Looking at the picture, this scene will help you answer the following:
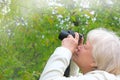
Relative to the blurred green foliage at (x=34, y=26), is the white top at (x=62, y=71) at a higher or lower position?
higher

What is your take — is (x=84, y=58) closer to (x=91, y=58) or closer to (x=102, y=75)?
(x=91, y=58)

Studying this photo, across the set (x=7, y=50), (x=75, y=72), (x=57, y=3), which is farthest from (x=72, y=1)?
(x=75, y=72)

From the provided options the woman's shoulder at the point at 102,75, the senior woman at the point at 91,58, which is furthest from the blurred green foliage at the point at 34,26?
the woman's shoulder at the point at 102,75

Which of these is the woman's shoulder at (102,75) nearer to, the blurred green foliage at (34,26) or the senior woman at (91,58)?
the senior woman at (91,58)

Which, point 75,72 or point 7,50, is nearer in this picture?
point 75,72

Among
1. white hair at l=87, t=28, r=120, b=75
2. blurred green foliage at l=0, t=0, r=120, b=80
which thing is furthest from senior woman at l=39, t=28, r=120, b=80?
blurred green foliage at l=0, t=0, r=120, b=80

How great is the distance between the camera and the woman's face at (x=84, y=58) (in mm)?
1936

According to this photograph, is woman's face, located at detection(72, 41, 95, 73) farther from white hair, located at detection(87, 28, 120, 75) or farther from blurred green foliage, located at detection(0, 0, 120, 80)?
blurred green foliage, located at detection(0, 0, 120, 80)

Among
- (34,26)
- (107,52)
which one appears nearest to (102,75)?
(107,52)

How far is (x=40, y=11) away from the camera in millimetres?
5062

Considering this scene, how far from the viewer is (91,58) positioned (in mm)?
1935

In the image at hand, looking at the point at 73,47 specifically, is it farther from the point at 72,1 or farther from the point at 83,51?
the point at 72,1

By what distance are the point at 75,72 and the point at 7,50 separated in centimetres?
310

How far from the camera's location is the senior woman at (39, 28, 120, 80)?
1852mm
